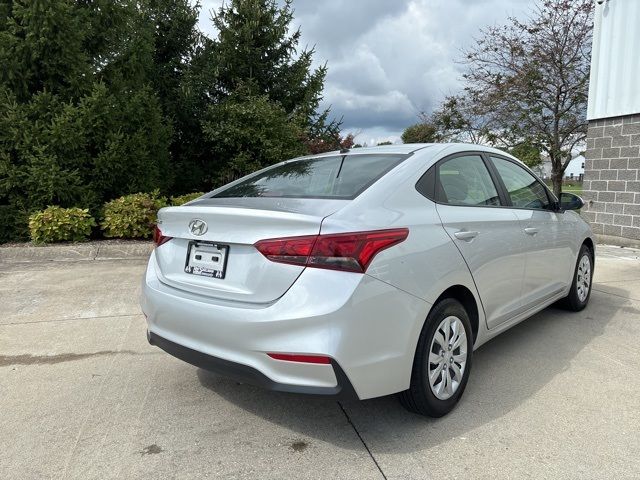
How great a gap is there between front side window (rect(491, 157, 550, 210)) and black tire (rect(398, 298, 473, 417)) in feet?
4.55

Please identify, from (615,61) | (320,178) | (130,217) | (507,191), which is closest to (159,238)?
(320,178)

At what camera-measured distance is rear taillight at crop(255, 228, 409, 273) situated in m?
2.31

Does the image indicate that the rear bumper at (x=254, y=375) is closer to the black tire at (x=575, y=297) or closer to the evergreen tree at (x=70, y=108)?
the black tire at (x=575, y=297)

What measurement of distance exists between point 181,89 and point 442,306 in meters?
10.4

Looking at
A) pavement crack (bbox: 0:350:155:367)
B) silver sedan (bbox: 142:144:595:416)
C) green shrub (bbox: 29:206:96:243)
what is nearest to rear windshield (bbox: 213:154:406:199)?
silver sedan (bbox: 142:144:595:416)

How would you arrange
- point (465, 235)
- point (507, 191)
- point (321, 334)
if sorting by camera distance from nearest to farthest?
point (321, 334) < point (465, 235) < point (507, 191)

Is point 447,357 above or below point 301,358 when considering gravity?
below

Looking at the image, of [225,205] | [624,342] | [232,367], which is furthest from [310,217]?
[624,342]

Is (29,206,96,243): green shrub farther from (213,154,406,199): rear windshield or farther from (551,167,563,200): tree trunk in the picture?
(551,167,563,200): tree trunk

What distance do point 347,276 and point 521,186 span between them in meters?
2.41

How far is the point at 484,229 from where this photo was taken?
3.19 meters

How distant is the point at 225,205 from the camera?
2.80 metres

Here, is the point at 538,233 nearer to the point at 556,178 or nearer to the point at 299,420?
the point at 299,420

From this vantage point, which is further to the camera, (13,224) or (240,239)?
(13,224)
